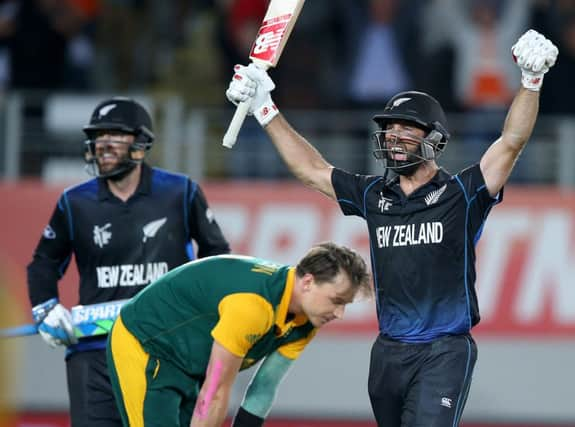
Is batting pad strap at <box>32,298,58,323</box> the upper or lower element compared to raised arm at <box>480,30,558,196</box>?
lower

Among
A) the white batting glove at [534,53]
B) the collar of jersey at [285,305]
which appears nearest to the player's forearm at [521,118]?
the white batting glove at [534,53]

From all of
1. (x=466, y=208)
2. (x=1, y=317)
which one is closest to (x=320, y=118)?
(x=1, y=317)

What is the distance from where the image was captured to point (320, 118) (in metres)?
11.9

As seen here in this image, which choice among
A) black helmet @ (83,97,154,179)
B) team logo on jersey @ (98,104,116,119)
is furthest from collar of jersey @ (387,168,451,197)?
team logo on jersey @ (98,104,116,119)

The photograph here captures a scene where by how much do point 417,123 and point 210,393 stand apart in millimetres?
1611

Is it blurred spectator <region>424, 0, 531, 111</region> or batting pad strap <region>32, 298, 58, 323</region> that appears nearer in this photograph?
batting pad strap <region>32, 298, 58, 323</region>

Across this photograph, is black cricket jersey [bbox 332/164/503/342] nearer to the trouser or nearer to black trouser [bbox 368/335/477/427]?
black trouser [bbox 368/335/477/427]

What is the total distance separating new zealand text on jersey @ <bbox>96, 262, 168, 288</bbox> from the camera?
757 cm

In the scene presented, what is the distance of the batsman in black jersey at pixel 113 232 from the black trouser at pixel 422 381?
1462 millimetres

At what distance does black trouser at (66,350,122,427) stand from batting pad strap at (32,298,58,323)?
280 millimetres

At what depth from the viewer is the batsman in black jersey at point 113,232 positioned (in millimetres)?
7574

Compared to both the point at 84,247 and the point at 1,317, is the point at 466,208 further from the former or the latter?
the point at 1,317

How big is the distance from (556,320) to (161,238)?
17.1 ft

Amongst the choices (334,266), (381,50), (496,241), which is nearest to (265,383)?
(334,266)
